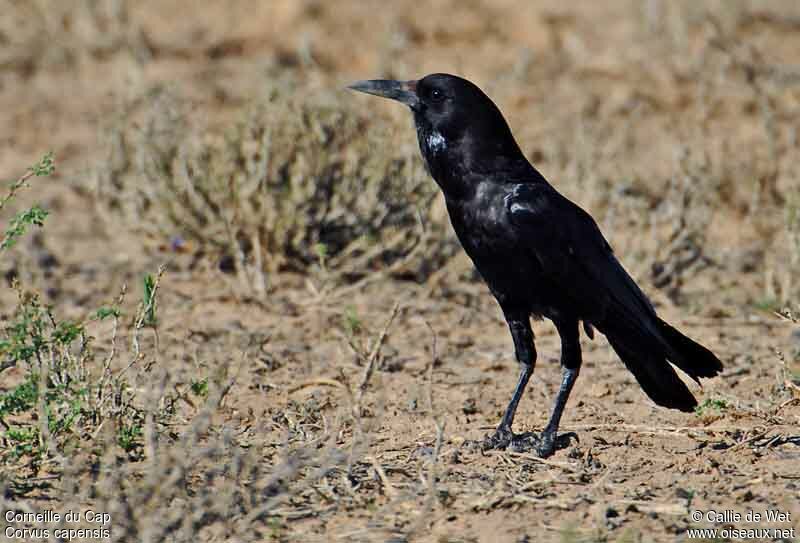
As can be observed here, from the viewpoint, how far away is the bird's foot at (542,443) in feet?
14.4

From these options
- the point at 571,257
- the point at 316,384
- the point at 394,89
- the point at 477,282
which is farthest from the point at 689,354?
the point at 477,282

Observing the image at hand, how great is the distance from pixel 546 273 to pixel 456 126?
26.8 inches

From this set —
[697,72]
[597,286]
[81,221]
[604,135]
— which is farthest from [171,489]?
[697,72]

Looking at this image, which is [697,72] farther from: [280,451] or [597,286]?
[280,451]

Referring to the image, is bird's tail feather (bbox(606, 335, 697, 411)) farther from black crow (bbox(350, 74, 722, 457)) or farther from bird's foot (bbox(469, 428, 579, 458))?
bird's foot (bbox(469, 428, 579, 458))

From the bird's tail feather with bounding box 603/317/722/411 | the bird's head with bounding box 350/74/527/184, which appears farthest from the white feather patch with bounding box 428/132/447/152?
the bird's tail feather with bounding box 603/317/722/411

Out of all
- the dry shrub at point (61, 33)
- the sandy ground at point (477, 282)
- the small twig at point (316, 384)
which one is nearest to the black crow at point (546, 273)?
the sandy ground at point (477, 282)

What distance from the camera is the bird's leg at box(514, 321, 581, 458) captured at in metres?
4.43

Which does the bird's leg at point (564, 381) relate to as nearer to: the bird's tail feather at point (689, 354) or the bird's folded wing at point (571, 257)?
the bird's folded wing at point (571, 257)

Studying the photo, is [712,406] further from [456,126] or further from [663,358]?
[456,126]

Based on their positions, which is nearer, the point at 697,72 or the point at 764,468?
the point at 764,468

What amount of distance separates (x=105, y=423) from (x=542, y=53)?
688 centimetres

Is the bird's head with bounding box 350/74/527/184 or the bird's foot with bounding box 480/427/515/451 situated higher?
the bird's head with bounding box 350/74/527/184

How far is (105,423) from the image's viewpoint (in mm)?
3963
